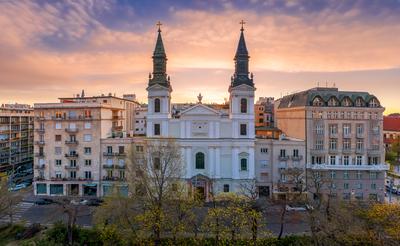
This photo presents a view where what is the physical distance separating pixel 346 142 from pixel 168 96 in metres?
Answer: 31.9

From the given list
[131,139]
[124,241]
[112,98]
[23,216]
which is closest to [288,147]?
[131,139]

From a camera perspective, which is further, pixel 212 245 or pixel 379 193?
pixel 379 193

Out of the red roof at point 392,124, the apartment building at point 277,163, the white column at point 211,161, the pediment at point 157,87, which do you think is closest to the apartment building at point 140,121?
the pediment at point 157,87

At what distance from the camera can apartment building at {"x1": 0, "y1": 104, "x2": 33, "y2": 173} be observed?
7367 centimetres

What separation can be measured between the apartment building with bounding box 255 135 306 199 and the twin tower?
660cm

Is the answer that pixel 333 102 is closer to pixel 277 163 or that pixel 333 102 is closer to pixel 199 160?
pixel 277 163

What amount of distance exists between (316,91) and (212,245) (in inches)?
1415

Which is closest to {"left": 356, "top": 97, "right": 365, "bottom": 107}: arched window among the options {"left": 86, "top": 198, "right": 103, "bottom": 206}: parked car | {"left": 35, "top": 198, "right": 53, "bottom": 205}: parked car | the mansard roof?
the mansard roof

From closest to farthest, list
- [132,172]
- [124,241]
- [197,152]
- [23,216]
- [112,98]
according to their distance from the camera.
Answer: [124,241]
[132,172]
[23,216]
[197,152]
[112,98]

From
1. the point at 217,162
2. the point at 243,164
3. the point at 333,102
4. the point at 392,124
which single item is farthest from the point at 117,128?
the point at 392,124

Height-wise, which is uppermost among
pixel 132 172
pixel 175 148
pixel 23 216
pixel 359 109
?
pixel 359 109

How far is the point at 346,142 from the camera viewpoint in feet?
183

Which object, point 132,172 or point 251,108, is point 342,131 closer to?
point 251,108

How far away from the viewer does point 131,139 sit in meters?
57.2
